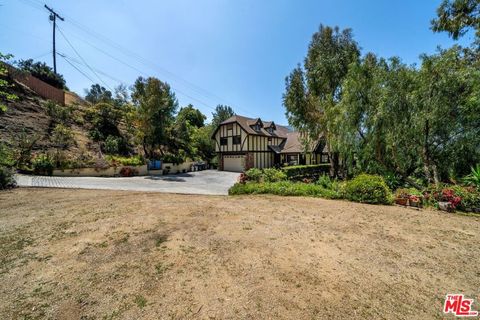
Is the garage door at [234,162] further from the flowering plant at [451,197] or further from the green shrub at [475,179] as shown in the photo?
the green shrub at [475,179]

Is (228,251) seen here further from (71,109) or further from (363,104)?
(71,109)

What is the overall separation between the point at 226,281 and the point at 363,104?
42.0 ft

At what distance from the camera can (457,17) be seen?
9.12 meters

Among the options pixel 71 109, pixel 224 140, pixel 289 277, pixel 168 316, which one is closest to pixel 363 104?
pixel 289 277

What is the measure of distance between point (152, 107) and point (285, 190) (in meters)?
16.1

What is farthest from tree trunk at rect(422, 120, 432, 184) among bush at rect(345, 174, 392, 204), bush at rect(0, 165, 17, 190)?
bush at rect(0, 165, 17, 190)

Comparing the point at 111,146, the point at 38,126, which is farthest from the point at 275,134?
the point at 38,126

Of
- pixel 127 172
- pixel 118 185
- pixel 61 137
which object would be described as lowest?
pixel 118 185

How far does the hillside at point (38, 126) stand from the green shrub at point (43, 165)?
4.22 ft

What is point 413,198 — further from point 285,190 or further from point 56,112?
point 56,112

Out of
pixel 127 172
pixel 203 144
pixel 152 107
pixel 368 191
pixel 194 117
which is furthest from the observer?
pixel 194 117

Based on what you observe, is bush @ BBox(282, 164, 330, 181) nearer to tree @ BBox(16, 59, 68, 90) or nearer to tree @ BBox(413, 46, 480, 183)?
tree @ BBox(413, 46, 480, 183)

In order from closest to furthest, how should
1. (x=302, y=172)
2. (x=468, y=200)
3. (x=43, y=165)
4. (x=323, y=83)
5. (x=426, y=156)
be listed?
(x=468, y=200) → (x=426, y=156) → (x=43, y=165) → (x=323, y=83) → (x=302, y=172)

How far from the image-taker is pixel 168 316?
102 inches
